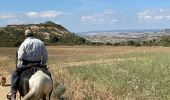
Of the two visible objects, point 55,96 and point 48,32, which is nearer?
point 55,96

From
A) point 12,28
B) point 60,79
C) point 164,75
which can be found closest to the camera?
point 164,75

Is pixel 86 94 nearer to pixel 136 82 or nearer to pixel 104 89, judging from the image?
pixel 104 89

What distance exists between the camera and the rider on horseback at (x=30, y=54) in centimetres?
1356

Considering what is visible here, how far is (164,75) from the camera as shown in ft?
63.6

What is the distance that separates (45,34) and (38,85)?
10795 cm

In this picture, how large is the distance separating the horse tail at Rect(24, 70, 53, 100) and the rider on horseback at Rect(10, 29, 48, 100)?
0.77m

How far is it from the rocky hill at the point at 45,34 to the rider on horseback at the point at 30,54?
2860 inches

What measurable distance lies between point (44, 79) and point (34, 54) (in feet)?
3.61

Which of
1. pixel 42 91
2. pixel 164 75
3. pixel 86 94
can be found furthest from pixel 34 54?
pixel 164 75

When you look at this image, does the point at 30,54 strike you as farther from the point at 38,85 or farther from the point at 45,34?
the point at 45,34

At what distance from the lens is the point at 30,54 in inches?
539

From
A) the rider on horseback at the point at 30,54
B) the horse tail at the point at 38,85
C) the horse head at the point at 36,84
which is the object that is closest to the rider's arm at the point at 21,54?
the rider on horseback at the point at 30,54

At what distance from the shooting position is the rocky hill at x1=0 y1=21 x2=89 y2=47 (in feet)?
328

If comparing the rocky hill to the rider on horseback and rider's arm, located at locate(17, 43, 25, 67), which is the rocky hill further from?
rider's arm, located at locate(17, 43, 25, 67)
